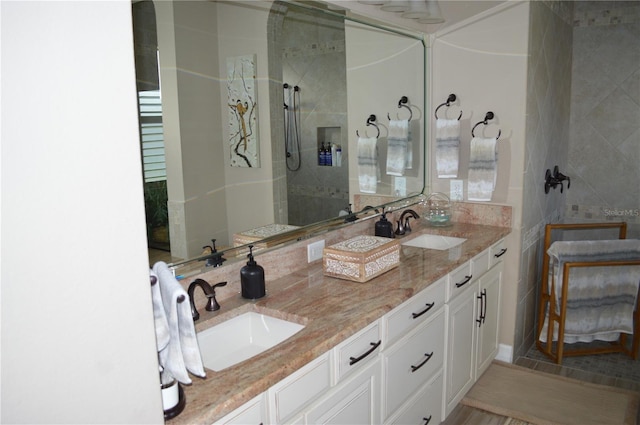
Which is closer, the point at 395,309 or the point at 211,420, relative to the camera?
the point at 211,420

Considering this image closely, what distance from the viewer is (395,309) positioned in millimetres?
1995

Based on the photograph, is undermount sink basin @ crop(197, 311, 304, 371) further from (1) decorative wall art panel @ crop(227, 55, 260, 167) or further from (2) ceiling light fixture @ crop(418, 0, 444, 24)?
(2) ceiling light fixture @ crop(418, 0, 444, 24)

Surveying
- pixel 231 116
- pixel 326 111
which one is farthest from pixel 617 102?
pixel 231 116

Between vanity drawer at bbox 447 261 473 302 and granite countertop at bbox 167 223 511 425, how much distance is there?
52mm

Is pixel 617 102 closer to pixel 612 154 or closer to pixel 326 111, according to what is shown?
pixel 612 154

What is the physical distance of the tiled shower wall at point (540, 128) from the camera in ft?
10.3

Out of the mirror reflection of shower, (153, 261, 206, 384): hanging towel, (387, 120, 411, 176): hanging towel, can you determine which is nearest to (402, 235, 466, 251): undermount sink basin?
(387, 120, 411, 176): hanging towel

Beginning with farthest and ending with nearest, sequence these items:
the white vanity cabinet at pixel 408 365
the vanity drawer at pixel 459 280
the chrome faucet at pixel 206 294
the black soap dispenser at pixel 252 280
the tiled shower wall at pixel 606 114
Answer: the tiled shower wall at pixel 606 114 → the vanity drawer at pixel 459 280 → the black soap dispenser at pixel 252 280 → the chrome faucet at pixel 206 294 → the white vanity cabinet at pixel 408 365

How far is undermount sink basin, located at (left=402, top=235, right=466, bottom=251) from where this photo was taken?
3010 millimetres

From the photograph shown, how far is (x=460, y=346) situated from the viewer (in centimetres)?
269

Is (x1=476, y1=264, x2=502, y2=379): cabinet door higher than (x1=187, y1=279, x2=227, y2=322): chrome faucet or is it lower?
lower

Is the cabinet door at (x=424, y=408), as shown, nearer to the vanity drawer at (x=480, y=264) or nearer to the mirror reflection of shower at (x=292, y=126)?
the vanity drawer at (x=480, y=264)

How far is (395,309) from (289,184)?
71 centimetres

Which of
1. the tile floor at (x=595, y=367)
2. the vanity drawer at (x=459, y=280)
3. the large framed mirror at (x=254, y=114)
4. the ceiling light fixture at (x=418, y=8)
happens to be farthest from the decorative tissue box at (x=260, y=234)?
the tile floor at (x=595, y=367)
